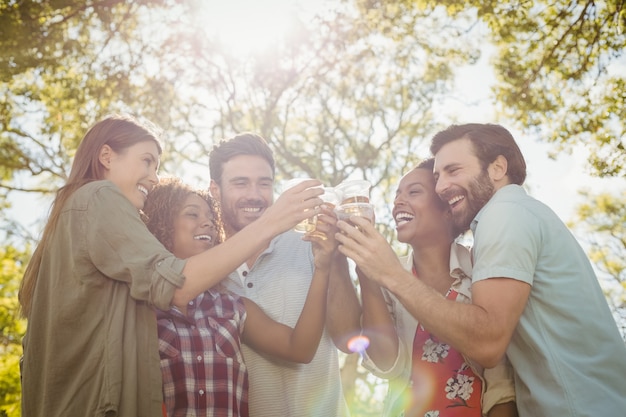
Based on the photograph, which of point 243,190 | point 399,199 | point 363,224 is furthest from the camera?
point 243,190

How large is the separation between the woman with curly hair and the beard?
81cm

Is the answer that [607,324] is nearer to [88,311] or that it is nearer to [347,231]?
[347,231]

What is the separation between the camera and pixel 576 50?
9008 mm

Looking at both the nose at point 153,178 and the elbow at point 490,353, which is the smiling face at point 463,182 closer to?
the elbow at point 490,353

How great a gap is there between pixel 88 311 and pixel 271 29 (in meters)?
13.6

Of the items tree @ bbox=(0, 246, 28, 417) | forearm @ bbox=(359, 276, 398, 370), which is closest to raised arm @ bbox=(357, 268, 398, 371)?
forearm @ bbox=(359, 276, 398, 370)

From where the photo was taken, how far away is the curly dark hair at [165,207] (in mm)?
3564

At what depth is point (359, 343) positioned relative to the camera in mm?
3719

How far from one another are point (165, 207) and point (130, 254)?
1181 millimetres

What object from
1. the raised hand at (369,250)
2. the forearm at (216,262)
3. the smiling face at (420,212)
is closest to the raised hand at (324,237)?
the raised hand at (369,250)

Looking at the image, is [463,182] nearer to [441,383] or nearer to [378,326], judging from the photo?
[378,326]

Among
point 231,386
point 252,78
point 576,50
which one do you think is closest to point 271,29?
point 252,78

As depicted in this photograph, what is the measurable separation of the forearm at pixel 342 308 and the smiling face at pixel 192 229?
863 mm

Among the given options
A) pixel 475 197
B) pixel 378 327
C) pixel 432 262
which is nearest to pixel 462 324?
pixel 475 197
